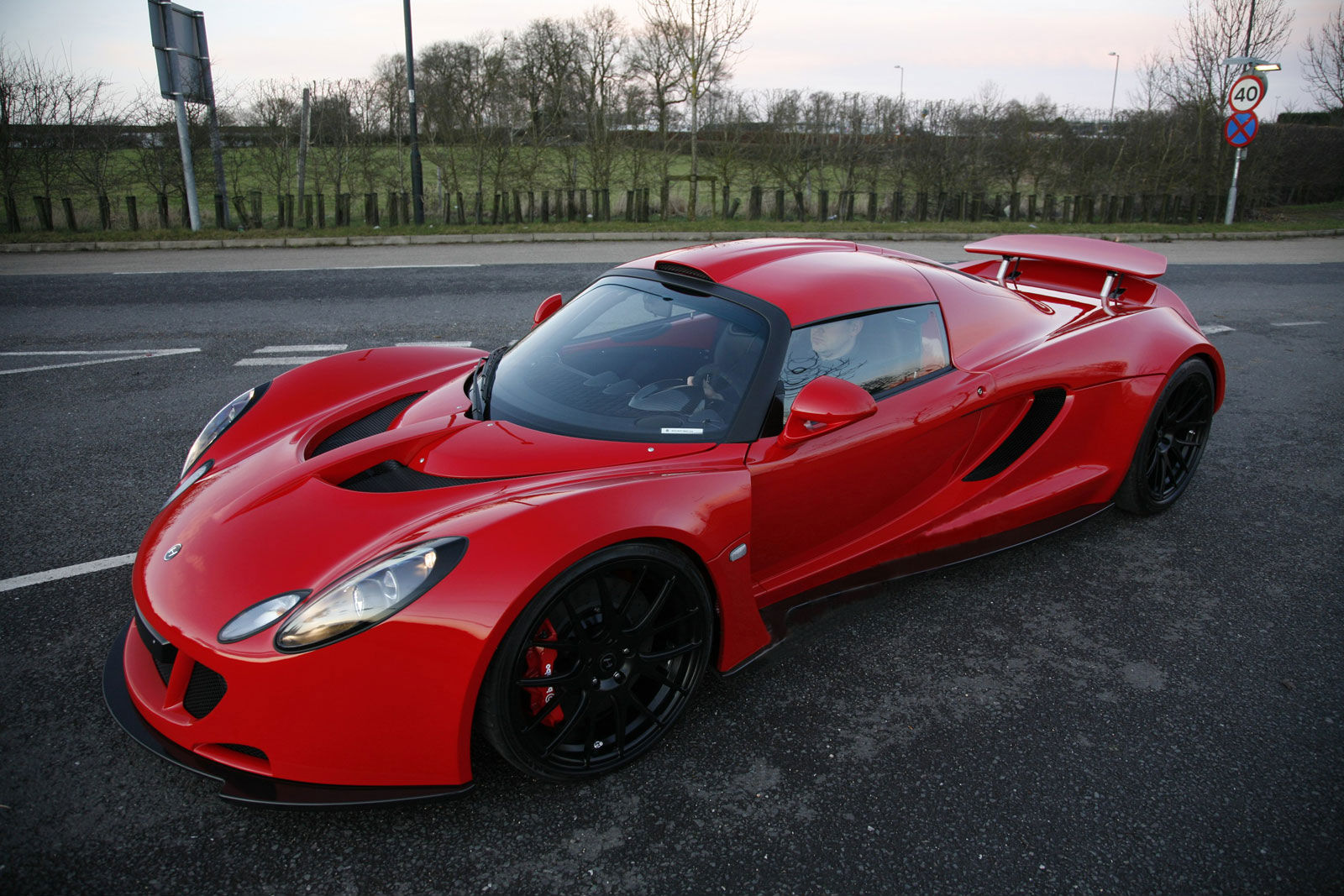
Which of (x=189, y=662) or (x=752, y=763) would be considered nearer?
(x=189, y=662)

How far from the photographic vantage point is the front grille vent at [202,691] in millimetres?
1928

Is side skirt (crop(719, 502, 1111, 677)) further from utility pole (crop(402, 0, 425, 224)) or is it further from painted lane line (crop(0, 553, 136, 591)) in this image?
utility pole (crop(402, 0, 425, 224))

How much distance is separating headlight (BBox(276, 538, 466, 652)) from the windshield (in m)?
0.65

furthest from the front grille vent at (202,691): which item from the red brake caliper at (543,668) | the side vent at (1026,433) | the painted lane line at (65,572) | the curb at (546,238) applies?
the curb at (546,238)

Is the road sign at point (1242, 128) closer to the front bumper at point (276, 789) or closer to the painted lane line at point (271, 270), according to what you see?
the painted lane line at point (271, 270)

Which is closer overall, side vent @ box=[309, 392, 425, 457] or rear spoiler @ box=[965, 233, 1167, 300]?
side vent @ box=[309, 392, 425, 457]

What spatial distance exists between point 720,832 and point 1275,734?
1720mm

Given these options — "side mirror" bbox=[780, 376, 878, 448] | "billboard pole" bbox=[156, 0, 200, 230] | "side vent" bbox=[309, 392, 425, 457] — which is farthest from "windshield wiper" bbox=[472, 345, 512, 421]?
"billboard pole" bbox=[156, 0, 200, 230]

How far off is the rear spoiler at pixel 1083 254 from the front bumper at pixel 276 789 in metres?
3.59

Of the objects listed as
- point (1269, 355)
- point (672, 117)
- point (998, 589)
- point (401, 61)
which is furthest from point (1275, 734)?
point (401, 61)

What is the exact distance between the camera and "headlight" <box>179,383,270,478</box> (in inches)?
118

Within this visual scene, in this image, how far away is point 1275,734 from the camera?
2.45 m

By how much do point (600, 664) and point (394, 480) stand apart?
797 millimetres

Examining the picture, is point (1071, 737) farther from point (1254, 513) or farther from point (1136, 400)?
point (1254, 513)
